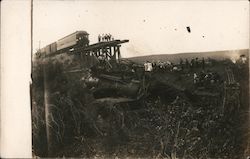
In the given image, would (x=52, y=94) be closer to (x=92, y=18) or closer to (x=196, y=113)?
(x=92, y=18)

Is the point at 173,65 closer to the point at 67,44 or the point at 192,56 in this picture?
the point at 192,56

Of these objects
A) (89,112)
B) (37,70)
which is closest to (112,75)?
(89,112)

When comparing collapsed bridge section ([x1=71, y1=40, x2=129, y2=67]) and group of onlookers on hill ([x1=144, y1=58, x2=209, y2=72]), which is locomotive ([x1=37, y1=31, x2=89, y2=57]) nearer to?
collapsed bridge section ([x1=71, y1=40, x2=129, y2=67])

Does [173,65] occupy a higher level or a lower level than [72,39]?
lower

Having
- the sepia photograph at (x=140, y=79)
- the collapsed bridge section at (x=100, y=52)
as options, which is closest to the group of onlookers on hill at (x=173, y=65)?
the sepia photograph at (x=140, y=79)

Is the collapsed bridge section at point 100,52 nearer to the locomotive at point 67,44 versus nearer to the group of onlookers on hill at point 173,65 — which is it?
the locomotive at point 67,44

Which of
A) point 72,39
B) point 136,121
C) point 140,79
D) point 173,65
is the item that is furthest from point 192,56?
point 72,39

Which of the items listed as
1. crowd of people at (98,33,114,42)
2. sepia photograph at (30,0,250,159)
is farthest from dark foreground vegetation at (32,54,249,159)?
crowd of people at (98,33,114,42)
